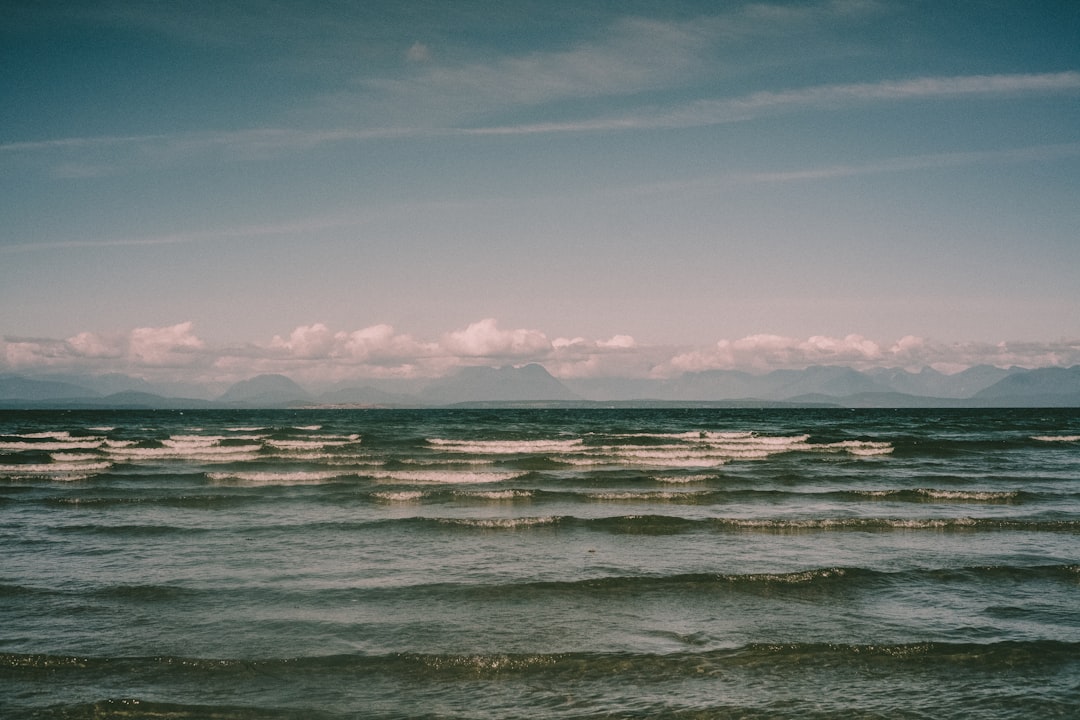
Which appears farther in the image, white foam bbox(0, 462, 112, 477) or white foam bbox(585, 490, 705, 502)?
white foam bbox(0, 462, 112, 477)

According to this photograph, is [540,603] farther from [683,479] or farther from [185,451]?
[185,451]

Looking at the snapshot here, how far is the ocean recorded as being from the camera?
8297mm

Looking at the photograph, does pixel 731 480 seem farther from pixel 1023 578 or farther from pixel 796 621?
pixel 796 621

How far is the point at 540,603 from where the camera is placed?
466 inches

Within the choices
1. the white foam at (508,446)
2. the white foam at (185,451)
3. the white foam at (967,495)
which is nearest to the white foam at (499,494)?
the white foam at (967,495)

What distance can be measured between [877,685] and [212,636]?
8.70 meters

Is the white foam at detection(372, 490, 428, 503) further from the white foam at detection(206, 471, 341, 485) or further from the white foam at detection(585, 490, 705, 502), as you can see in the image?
the white foam at detection(585, 490, 705, 502)

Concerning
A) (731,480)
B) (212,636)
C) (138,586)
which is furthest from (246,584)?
(731,480)

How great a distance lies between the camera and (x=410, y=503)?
2297cm

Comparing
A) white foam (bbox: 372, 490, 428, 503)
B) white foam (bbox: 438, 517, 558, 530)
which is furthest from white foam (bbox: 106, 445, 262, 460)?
white foam (bbox: 438, 517, 558, 530)

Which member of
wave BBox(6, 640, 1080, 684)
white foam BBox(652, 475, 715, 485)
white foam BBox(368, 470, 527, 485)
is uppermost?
wave BBox(6, 640, 1080, 684)

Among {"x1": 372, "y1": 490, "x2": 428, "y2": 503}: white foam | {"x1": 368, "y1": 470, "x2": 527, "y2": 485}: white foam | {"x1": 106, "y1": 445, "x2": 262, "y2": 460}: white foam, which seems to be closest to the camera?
{"x1": 372, "y1": 490, "x2": 428, "y2": 503}: white foam

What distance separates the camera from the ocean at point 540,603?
8.30 m

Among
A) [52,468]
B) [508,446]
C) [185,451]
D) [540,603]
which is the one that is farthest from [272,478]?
[508,446]
